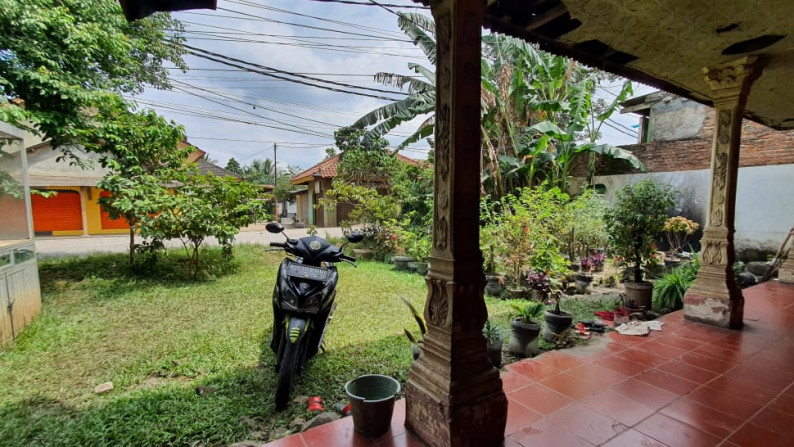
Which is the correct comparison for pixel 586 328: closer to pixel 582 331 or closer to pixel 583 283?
pixel 582 331

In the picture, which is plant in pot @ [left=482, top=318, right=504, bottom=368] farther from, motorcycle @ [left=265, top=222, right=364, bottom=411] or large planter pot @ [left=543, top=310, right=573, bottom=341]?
motorcycle @ [left=265, top=222, right=364, bottom=411]

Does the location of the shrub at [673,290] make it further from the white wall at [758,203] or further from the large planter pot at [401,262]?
the large planter pot at [401,262]

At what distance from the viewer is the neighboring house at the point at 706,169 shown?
6938 mm

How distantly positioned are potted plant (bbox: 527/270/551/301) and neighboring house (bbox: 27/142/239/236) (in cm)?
1354

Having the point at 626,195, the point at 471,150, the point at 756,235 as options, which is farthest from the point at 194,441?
the point at 756,235

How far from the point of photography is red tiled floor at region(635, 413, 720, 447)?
1.79 meters

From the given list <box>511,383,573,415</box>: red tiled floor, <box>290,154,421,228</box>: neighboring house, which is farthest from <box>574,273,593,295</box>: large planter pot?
<box>290,154,421,228</box>: neighboring house

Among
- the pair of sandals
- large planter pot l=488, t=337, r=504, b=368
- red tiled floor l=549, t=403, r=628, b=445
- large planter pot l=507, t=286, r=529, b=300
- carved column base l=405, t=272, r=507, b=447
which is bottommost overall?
large planter pot l=507, t=286, r=529, b=300

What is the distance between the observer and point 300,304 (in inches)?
95.3

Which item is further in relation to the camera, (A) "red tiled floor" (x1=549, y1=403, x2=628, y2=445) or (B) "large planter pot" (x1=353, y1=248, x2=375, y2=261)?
(B) "large planter pot" (x1=353, y1=248, x2=375, y2=261)

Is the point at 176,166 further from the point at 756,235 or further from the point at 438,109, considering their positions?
the point at 756,235

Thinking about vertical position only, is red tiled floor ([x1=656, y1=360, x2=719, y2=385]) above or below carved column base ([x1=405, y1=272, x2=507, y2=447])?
below

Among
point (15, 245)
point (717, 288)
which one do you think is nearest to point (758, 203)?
point (717, 288)

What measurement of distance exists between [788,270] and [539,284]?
4.04 meters
